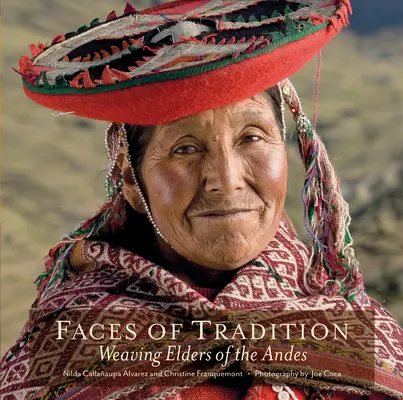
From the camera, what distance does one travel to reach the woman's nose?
1996mm

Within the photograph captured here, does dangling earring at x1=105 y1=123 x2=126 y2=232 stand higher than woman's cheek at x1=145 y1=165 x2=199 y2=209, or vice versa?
dangling earring at x1=105 y1=123 x2=126 y2=232

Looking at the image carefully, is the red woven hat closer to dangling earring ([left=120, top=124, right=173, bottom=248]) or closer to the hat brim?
the hat brim

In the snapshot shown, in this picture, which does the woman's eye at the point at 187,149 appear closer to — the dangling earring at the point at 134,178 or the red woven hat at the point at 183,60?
the red woven hat at the point at 183,60

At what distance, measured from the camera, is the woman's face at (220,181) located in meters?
2.02

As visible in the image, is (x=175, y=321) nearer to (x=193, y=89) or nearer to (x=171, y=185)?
(x=171, y=185)

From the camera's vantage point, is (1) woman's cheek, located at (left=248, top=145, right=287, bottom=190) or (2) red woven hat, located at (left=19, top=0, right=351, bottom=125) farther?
(1) woman's cheek, located at (left=248, top=145, right=287, bottom=190)

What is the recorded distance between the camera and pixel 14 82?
6.61 m

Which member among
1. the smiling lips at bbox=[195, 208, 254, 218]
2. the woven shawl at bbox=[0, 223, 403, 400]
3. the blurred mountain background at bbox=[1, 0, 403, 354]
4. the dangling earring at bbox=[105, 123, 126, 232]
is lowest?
the woven shawl at bbox=[0, 223, 403, 400]

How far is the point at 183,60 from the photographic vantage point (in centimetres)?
192

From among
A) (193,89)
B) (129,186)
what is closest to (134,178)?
(129,186)

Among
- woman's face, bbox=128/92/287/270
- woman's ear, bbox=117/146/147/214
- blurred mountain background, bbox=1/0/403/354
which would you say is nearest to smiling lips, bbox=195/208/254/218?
woman's face, bbox=128/92/287/270

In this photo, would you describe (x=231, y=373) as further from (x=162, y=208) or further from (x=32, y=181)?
(x=32, y=181)

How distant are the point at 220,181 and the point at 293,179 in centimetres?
273

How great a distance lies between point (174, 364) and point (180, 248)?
35cm
